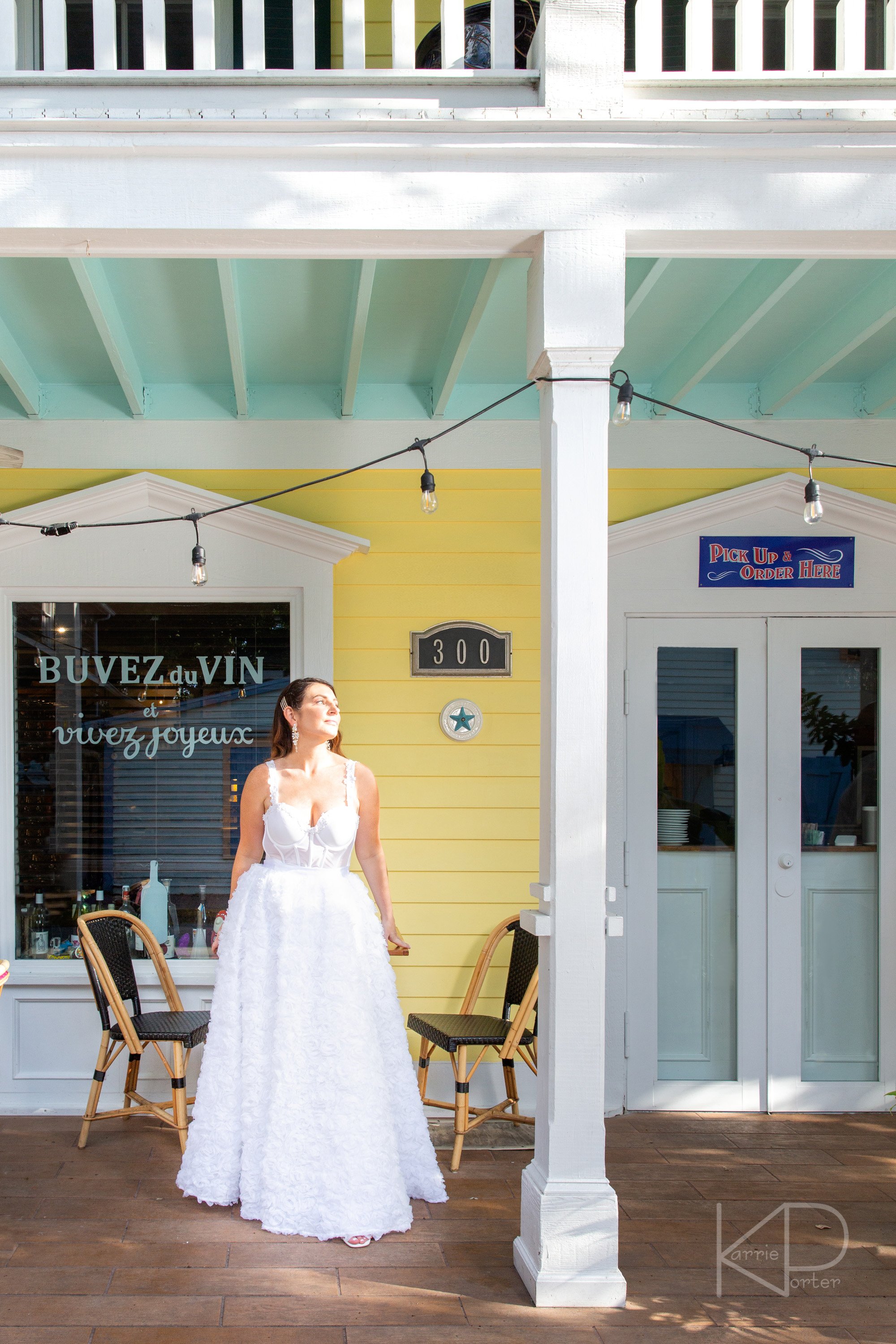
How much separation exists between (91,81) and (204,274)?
77 centimetres

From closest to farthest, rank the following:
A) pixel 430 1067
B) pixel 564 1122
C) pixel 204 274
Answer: pixel 564 1122
pixel 204 274
pixel 430 1067

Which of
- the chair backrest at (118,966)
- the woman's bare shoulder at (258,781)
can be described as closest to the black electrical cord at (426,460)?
the woman's bare shoulder at (258,781)

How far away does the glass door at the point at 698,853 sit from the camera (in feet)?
16.0

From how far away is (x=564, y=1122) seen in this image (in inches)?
118

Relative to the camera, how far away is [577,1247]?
295 centimetres

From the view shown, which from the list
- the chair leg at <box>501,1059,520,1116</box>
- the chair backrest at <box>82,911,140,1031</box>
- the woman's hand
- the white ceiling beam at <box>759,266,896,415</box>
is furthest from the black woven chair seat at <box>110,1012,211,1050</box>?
the white ceiling beam at <box>759,266,896,415</box>

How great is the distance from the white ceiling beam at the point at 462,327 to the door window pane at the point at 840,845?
82.7 inches

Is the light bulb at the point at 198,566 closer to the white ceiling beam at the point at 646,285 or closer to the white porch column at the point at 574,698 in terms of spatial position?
the white porch column at the point at 574,698

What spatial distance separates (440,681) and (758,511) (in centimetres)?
171

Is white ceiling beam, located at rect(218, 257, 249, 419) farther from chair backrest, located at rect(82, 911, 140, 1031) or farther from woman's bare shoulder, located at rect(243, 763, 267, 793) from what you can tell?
chair backrest, located at rect(82, 911, 140, 1031)

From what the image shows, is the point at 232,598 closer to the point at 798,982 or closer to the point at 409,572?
the point at 409,572

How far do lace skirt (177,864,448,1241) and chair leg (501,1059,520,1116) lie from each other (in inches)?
26.7

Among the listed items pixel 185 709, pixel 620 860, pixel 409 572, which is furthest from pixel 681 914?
pixel 185 709

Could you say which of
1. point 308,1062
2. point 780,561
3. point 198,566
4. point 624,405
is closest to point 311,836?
point 308,1062
